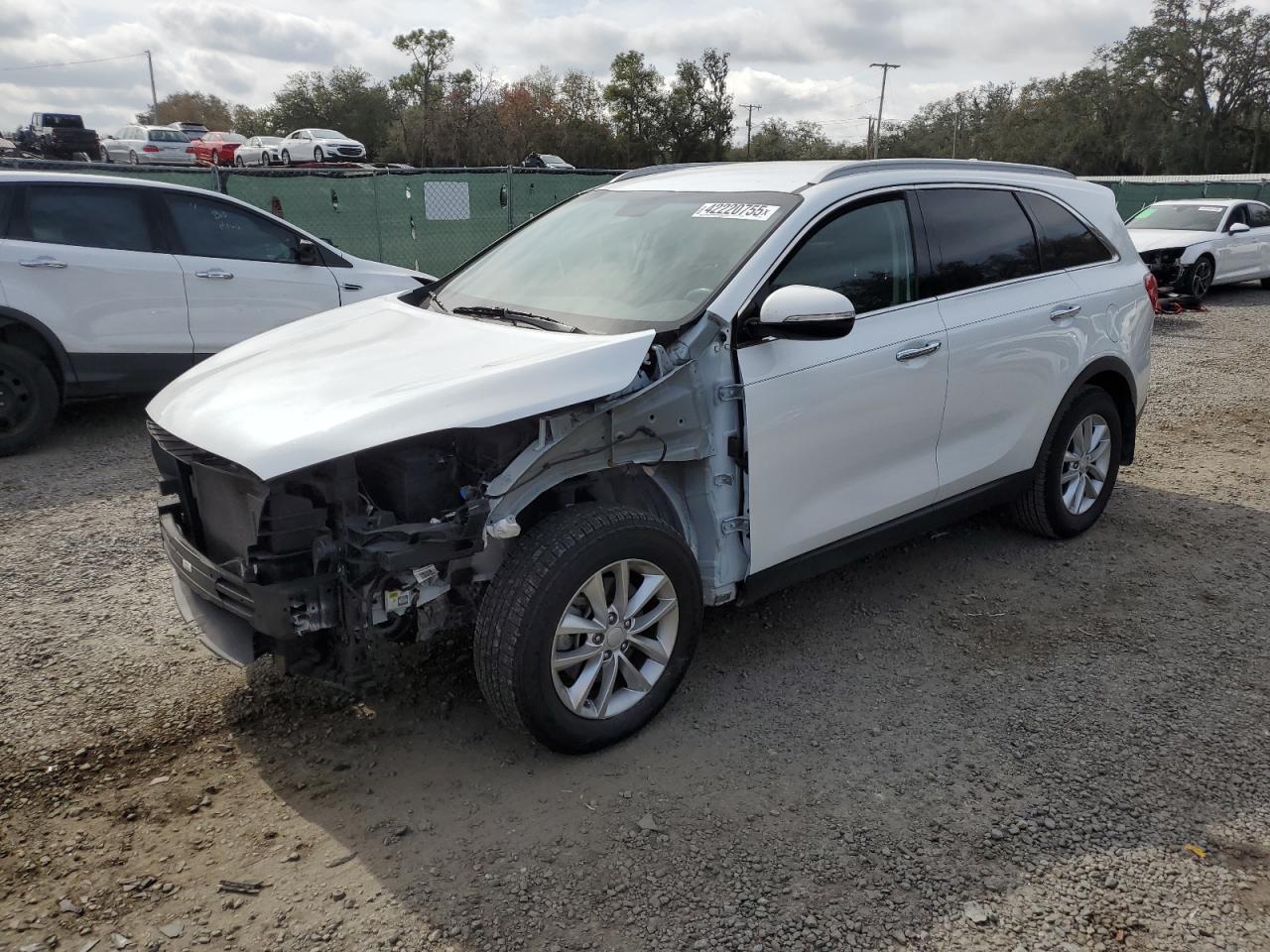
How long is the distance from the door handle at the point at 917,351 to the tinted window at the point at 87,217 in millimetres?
5553

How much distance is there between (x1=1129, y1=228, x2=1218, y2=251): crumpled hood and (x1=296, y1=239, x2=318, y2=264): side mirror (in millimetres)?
12424

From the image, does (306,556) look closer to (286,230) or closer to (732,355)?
(732,355)

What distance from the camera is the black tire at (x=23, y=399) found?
627 centimetres

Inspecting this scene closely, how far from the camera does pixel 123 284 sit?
6.67 metres

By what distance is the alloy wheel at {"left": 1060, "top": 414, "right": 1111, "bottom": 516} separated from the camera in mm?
4992

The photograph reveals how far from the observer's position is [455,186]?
13.3 metres

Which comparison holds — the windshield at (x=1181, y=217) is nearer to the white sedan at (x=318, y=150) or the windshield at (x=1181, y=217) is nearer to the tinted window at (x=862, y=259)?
the tinted window at (x=862, y=259)

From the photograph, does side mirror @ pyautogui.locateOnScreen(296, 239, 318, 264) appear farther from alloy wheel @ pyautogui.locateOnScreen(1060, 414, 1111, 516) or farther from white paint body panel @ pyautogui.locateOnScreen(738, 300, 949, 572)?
alloy wheel @ pyautogui.locateOnScreen(1060, 414, 1111, 516)

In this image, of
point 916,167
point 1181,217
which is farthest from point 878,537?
point 1181,217

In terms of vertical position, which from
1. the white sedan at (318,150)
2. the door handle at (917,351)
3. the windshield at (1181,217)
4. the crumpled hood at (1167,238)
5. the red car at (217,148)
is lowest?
the door handle at (917,351)

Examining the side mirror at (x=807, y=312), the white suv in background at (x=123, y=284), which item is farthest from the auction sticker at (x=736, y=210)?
the white suv in background at (x=123, y=284)

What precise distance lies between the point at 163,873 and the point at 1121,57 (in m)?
72.5

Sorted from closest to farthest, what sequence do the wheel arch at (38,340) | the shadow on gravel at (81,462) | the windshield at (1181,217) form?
the shadow on gravel at (81,462) → the wheel arch at (38,340) → the windshield at (1181,217)

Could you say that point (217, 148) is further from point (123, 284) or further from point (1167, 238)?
point (123, 284)
